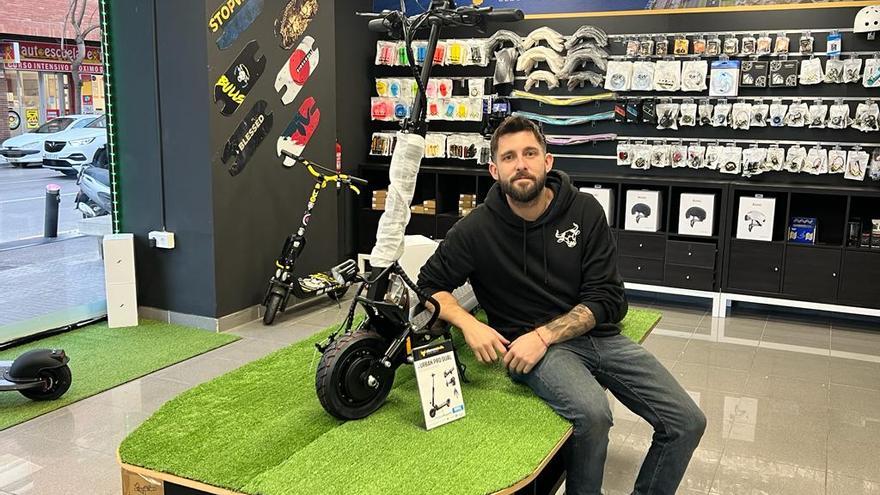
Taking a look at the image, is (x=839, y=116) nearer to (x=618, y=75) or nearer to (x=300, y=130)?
(x=618, y=75)

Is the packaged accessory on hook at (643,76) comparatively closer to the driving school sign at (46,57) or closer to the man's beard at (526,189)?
the man's beard at (526,189)

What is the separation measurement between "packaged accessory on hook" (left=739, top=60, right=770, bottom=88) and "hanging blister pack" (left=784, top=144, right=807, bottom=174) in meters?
0.52

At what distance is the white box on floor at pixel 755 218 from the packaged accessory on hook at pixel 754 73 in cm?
86

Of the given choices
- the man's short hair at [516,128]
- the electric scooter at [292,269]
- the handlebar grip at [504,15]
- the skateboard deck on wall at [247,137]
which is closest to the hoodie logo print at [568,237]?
the man's short hair at [516,128]

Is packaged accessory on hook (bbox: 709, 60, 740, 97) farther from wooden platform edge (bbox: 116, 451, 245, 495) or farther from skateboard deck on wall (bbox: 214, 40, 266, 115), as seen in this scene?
wooden platform edge (bbox: 116, 451, 245, 495)

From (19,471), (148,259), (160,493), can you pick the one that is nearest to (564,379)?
(160,493)

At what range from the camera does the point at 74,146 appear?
5.59 metres

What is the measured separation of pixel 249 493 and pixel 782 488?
217 cm

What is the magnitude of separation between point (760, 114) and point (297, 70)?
3.45 metres

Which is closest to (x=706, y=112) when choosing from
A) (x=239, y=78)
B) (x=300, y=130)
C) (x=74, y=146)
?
(x=300, y=130)

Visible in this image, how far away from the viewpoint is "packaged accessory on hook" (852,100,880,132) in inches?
218

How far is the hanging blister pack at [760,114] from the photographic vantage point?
583 cm

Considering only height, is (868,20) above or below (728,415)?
above

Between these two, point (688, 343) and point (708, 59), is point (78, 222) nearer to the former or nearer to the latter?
point (688, 343)
